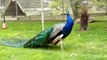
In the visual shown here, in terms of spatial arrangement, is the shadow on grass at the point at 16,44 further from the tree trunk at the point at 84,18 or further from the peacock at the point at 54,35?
the tree trunk at the point at 84,18

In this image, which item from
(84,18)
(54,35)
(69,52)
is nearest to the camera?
(69,52)

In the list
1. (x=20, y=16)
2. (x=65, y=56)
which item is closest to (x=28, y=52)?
(x=65, y=56)

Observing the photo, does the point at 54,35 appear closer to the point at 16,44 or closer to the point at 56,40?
the point at 56,40

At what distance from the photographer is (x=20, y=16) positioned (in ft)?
78.2

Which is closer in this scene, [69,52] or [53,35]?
[69,52]

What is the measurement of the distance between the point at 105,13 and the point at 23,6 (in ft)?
18.7

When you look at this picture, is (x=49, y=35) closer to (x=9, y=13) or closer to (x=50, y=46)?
(x=50, y=46)

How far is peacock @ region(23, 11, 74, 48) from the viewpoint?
9969mm

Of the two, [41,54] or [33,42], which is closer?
[41,54]

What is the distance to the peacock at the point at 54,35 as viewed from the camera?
9.97 m

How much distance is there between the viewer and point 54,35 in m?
10.1

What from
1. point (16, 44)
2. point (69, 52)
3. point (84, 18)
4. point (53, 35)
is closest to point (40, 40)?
point (53, 35)

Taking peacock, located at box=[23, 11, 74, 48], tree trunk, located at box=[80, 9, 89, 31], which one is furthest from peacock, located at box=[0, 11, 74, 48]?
tree trunk, located at box=[80, 9, 89, 31]

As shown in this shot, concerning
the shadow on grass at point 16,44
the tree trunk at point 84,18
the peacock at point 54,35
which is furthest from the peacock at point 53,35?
the tree trunk at point 84,18
